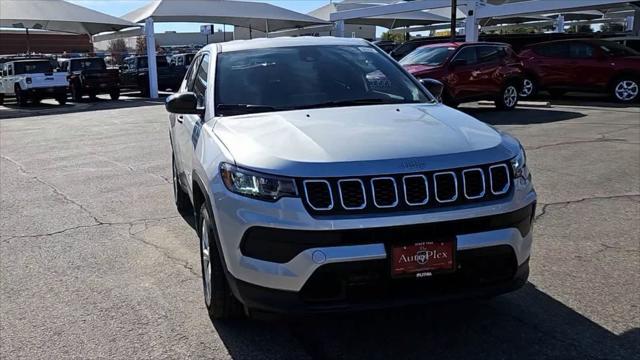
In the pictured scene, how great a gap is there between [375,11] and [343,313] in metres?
26.0

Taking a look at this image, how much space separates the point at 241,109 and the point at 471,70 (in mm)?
11263

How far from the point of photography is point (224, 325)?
12.2 feet

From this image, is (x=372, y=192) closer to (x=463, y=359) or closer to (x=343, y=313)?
(x=343, y=313)

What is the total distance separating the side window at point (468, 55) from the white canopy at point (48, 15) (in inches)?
757

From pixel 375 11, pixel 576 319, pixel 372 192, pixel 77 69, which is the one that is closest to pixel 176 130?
→ pixel 372 192

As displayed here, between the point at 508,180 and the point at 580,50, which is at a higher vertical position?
the point at 580,50

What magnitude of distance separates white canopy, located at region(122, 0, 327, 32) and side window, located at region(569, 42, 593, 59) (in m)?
18.6

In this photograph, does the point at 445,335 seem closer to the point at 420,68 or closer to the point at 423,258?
the point at 423,258

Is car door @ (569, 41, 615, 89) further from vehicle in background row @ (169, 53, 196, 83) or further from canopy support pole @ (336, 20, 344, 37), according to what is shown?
vehicle in background row @ (169, 53, 196, 83)

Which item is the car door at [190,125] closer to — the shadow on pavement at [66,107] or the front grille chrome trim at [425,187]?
the front grille chrome trim at [425,187]

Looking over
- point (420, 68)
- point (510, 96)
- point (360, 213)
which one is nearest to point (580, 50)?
point (510, 96)

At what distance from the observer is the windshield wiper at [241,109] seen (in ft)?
13.4

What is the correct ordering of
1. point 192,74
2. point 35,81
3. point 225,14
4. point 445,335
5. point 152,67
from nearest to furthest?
point 445,335
point 192,74
point 35,81
point 152,67
point 225,14

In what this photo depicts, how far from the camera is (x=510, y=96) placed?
1548 cm
